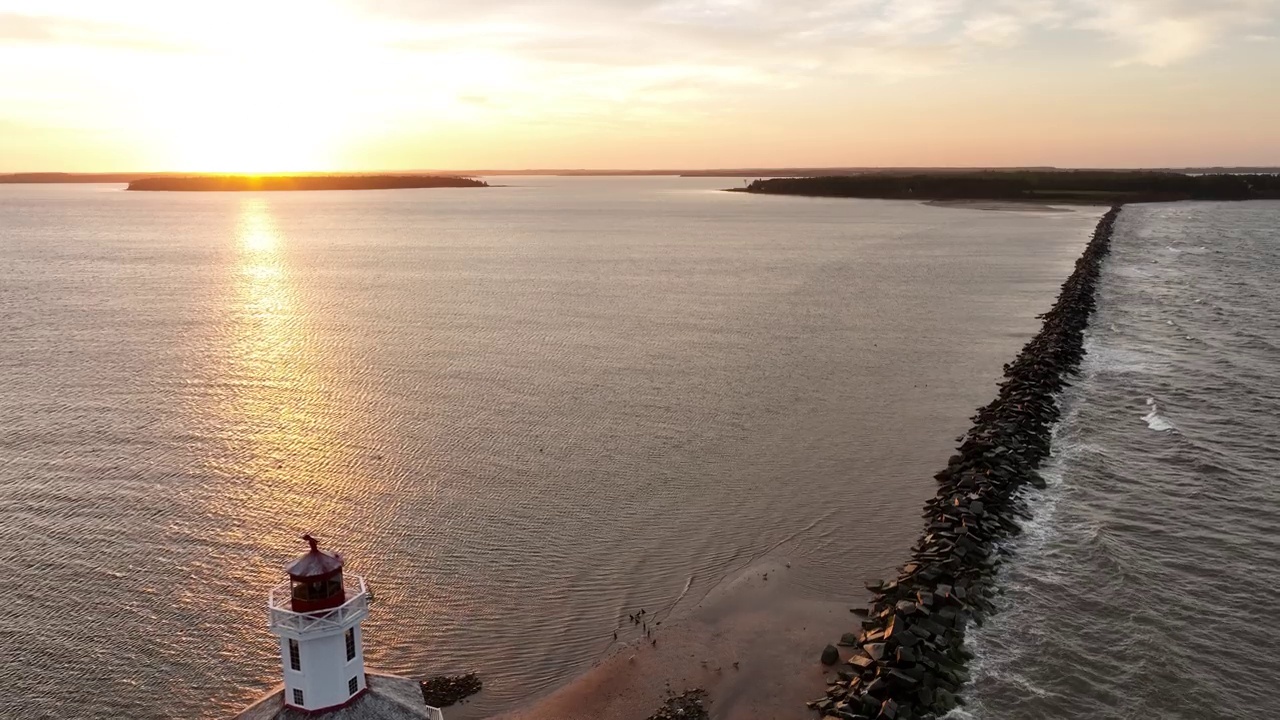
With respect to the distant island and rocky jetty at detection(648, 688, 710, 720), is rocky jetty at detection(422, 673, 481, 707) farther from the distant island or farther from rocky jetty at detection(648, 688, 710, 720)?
the distant island

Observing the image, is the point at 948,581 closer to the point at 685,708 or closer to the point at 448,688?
the point at 685,708

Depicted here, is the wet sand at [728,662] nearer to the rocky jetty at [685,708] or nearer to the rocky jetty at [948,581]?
the rocky jetty at [685,708]

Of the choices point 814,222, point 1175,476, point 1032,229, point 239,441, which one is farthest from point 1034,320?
point 814,222

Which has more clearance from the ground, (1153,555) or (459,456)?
(459,456)

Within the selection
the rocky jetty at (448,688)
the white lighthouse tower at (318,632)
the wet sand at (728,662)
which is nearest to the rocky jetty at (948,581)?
the wet sand at (728,662)

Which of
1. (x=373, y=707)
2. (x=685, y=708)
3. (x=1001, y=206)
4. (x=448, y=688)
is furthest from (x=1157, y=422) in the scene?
(x=1001, y=206)

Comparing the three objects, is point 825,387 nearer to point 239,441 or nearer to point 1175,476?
point 1175,476

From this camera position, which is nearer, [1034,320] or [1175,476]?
[1175,476]
